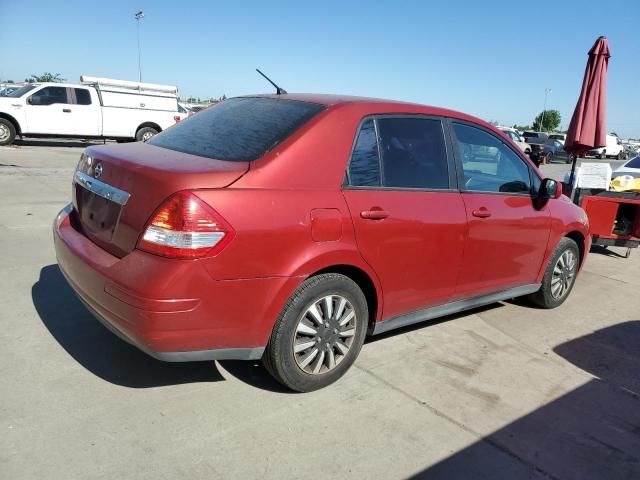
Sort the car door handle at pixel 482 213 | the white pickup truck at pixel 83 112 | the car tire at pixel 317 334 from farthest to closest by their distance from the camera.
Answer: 1. the white pickup truck at pixel 83 112
2. the car door handle at pixel 482 213
3. the car tire at pixel 317 334

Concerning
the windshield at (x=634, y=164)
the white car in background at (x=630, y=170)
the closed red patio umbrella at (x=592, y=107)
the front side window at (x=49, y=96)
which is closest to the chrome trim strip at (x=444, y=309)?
the closed red patio umbrella at (x=592, y=107)

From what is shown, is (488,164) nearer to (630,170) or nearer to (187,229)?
(187,229)

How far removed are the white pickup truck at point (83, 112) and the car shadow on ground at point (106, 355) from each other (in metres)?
13.9

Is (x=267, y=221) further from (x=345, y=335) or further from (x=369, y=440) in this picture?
(x=369, y=440)

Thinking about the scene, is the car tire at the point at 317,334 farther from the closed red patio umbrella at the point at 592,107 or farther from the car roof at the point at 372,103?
the closed red patio umbrella at the point at 592,107

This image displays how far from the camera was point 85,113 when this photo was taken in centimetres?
1656

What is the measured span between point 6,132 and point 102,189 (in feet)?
49.5

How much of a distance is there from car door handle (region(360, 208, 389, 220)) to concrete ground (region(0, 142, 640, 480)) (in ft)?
3.38

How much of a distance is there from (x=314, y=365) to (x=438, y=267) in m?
1.11

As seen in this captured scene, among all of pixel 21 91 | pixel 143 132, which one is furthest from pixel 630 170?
pixel 21 91

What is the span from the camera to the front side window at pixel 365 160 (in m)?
3.08

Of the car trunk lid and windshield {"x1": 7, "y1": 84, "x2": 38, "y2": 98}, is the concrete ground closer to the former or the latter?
the car trunk lid

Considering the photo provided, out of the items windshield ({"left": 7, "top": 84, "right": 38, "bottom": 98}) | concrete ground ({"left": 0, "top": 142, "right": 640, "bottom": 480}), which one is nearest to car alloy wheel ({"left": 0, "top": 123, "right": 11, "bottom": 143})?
windshield ({"left": 7, "top": 84, "right": 38, "bottom": 98})

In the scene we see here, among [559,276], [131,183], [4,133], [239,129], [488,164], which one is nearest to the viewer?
[131,183]
